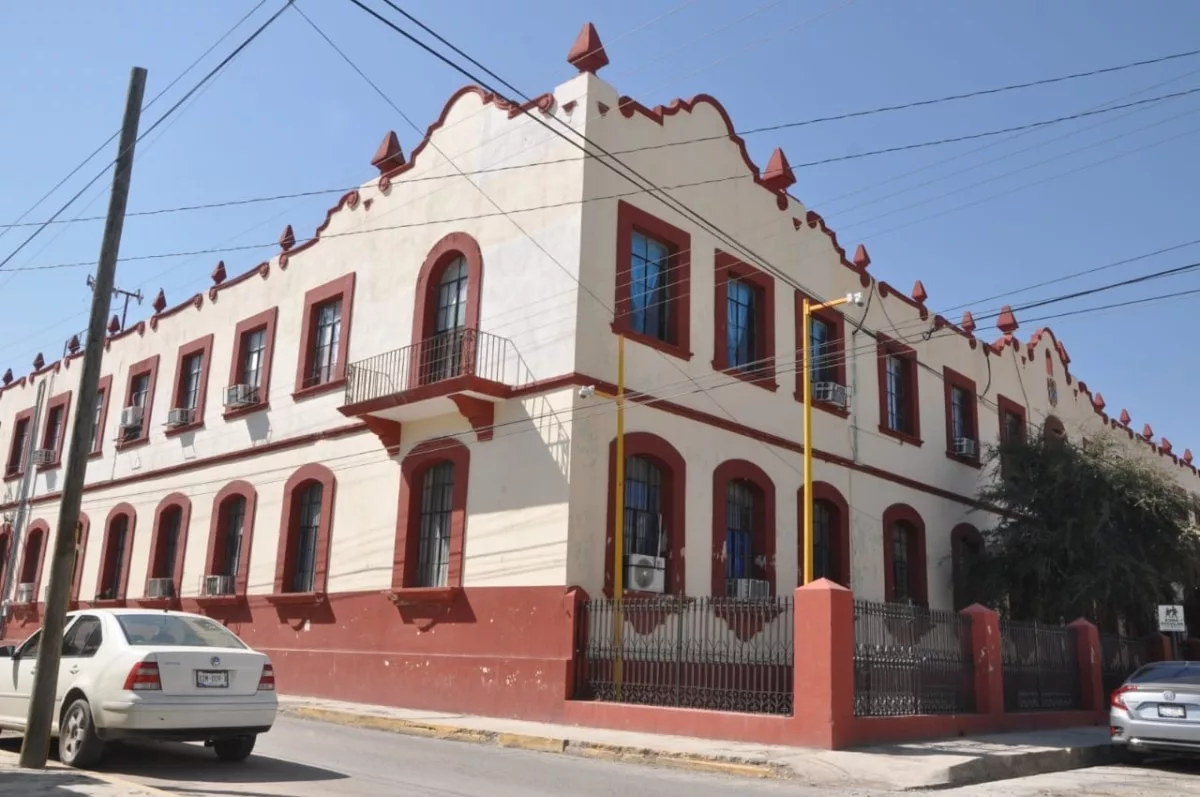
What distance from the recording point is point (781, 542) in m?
18.3

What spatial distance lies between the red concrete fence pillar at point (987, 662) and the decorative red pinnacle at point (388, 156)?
1311 cm

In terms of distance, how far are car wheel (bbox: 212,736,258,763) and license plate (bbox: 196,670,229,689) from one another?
701 mm

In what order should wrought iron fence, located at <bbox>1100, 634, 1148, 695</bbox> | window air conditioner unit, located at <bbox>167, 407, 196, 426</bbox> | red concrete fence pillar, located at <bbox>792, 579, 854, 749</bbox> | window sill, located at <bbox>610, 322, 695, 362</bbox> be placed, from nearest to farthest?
red concrete fence pillar, located at <bbox>792, 579, 854, 749</bbox> < window sill, located at <bbox>610, 322, 695, 362</bbox> < wrought iron fence, located at <bbox>1100, 634, 1148, 695</bbox> < window air conditioner unit, located at <bbox>167, 407, 196, 426</bbox>

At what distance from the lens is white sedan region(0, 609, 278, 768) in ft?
28.9

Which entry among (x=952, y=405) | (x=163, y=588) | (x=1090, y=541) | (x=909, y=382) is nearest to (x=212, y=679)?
(x=163, y=588)

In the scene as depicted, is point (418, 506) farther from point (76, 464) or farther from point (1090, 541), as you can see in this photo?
point (1090, 541)

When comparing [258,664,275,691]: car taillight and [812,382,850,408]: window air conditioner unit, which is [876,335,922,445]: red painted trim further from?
[258,664,275,691]: car taillight

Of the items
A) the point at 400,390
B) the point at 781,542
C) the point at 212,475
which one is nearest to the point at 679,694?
Result: the point at 781,542

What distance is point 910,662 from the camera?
1305 centimetres

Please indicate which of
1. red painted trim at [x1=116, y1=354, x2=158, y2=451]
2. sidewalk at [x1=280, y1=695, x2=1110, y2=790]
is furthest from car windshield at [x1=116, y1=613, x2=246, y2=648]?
red painted trim at [x1=116, y1=354, x2=158, y2=451]

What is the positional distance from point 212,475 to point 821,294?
1327 centimetres

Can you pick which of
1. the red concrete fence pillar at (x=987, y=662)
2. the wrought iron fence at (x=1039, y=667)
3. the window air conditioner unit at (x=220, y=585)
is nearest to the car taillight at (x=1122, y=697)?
the red concrete fence pillar at (x=987, y=662)

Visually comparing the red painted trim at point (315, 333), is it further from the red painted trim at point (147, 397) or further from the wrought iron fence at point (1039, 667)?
the wrought iron fence at point (1039, 667)

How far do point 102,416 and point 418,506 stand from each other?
47.0 feet
